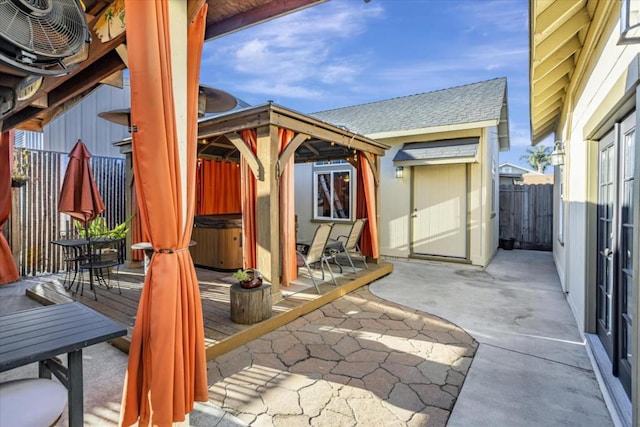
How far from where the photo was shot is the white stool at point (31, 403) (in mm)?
1402

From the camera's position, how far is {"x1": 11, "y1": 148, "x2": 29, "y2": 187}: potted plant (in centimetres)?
602

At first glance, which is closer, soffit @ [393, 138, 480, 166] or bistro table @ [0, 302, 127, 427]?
bistro table @ [0, 302, 127, 427]

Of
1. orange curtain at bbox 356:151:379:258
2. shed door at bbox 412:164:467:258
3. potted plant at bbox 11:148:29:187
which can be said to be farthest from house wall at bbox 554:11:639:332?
potted plant at bbox 11:148:29:187

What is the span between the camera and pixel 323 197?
32.0 ft

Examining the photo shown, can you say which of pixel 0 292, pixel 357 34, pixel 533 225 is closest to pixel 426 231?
pixel 533 225

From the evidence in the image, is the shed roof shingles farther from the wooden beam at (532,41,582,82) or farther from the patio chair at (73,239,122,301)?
the patio chair at (73,239,122,301)

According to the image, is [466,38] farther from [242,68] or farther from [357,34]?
[242,68]

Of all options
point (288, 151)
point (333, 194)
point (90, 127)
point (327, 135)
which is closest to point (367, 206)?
point (327, 135)

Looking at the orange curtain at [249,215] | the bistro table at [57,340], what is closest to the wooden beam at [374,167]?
the orange curtain at [249,215]

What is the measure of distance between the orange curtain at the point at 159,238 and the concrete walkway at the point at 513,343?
1874 millimetres

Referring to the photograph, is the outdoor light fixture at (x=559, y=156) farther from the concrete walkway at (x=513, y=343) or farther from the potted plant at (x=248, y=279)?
the potted plant at (x=248, y=279)

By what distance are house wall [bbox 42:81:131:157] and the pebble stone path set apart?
7.45 metres

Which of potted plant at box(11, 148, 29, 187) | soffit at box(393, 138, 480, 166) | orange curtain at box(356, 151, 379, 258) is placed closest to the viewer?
potted plant at box(11, 148, 29, 187)

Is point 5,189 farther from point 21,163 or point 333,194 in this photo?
point 333,194
